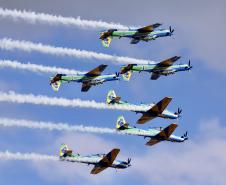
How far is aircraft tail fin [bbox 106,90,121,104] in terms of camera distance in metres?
131

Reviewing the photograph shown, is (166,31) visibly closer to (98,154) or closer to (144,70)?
(144,70)

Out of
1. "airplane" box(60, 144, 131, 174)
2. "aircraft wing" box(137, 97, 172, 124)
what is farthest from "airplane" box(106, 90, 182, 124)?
"airplane" box(60, 144, 131, 174)

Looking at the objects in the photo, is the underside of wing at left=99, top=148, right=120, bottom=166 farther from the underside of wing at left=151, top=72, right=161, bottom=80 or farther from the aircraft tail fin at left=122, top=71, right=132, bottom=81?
the underside of wing at left=151, top=72, right=161, bottom=80

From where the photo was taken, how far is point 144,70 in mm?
132750

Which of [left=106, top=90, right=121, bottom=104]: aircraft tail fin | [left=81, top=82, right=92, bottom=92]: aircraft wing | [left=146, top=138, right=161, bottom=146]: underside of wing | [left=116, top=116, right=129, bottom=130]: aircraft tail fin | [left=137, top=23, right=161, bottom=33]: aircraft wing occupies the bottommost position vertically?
[left=146, top=138, right=161, bottom=146]: underside of wing

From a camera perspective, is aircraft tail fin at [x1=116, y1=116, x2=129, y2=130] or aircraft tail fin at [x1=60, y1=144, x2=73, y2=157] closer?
aircraft tail fin at [x1=60, y1=144, x2=73, y2=157]

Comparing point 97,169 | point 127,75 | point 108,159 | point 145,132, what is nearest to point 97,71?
point 127,75

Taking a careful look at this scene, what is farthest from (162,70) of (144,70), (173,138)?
(173,138)

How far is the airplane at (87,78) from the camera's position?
130 m

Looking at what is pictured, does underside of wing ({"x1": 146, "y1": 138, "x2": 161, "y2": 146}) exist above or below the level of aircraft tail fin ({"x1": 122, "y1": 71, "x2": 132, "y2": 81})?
below

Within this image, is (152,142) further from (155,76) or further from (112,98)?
(112,98)

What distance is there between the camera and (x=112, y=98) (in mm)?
132125

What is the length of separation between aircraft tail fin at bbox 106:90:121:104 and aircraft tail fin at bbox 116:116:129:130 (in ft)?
13.3

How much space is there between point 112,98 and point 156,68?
7898mm
